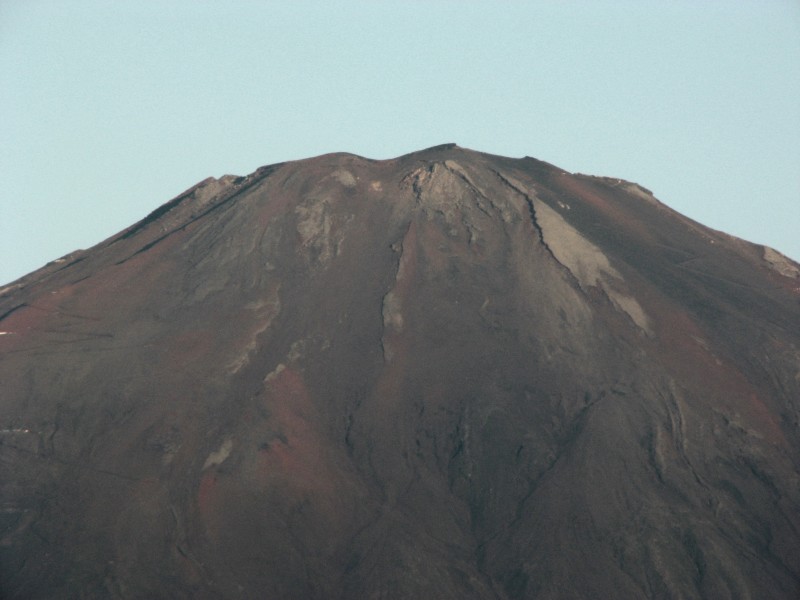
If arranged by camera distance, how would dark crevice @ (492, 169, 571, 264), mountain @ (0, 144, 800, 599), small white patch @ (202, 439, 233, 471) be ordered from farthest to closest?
dark crevice @ (492, 169, 571, 264)
small white patch @ (202, 439, 233, 471)
mountain @ (0, 144, 800, 599)

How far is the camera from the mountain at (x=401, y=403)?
62656 mm

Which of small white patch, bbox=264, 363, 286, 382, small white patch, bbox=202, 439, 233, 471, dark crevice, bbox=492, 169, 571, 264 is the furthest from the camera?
dark crevice, bbox=492, 169, 571, 264

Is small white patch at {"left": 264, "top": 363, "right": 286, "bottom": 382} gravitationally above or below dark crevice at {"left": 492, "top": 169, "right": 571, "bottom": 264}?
Result: below

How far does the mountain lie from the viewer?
62656mm

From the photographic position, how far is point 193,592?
59.1 metres

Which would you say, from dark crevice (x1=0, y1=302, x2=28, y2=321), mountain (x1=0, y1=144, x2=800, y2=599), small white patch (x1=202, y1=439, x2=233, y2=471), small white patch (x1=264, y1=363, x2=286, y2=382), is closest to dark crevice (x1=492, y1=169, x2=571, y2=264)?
mountain (x1=0, y1=144, x2=800, y2=599)

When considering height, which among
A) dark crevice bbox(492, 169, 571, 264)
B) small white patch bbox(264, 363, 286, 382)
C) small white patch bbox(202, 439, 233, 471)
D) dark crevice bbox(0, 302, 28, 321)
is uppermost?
dark crevice bbox(492, 169, 571, 264)

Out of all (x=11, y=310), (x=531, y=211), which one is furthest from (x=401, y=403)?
(x=11, y=310)

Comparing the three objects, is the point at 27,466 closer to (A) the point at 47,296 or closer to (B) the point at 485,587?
(A) the point at 47,296

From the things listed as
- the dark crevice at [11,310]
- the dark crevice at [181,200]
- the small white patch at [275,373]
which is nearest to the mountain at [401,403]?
the small white patch at [275,373]

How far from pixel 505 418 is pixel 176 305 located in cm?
2211

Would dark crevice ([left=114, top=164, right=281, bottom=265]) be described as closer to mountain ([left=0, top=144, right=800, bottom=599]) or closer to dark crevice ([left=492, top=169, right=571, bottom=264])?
mountain ([left=0, top=144, right=800, bottom=599])

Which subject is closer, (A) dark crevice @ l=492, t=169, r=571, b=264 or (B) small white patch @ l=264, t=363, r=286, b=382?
(B) small white patch @ l=264, t=363, r=286, b=382

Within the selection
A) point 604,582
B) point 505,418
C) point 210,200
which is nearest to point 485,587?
point 604,582
